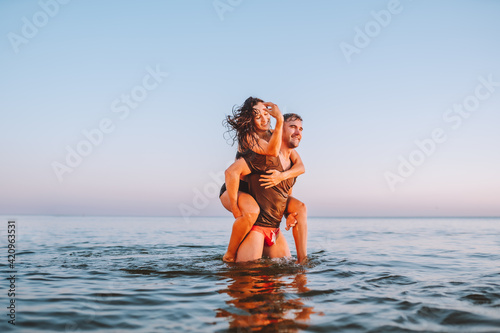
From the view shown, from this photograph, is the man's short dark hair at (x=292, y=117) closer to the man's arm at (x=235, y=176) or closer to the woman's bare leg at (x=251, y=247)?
the man's arm at (x=235, y=176)

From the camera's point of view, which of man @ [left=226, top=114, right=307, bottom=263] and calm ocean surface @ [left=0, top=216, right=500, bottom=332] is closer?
calm ocean surface @ [left=0, top=216, right=500, bottom=332]

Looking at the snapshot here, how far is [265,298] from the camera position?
409 centimetres

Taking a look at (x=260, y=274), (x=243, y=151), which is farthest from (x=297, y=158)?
(x=260, y=274)

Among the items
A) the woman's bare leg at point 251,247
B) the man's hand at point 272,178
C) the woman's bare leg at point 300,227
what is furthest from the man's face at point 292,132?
the woman's bare leg at point 251,247

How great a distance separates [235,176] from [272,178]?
623mm

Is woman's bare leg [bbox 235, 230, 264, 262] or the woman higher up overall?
the woman

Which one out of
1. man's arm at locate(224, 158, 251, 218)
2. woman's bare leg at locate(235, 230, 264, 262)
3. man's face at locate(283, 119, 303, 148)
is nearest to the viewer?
man's arm at locate(224, 158, 251, 218)

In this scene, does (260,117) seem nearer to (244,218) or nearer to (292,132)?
(292,132)

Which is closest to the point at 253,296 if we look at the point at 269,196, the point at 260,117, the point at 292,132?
the point at 269,196

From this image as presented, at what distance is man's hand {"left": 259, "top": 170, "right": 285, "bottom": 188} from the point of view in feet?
20.5

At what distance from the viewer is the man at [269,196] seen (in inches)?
244

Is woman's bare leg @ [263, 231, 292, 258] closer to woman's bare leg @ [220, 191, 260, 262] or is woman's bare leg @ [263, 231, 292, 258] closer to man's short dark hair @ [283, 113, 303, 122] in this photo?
woman's bare leg @ [220, 191, 260, 262]

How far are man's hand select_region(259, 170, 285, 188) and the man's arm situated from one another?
28 cm

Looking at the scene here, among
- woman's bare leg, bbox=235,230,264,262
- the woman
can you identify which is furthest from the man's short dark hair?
woman's bare leg, bbox=235,230,264,262
